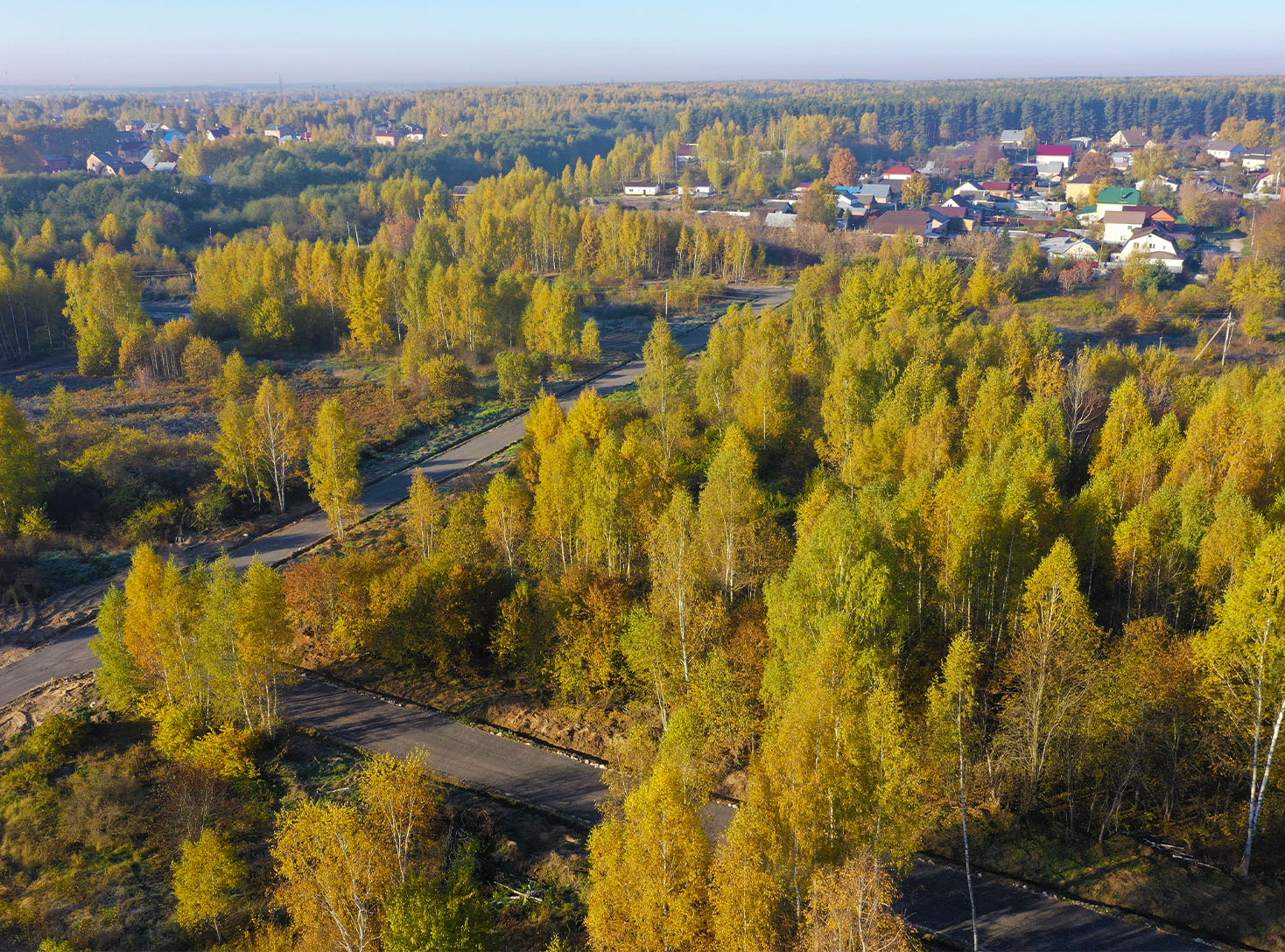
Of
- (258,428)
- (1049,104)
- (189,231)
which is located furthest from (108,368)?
(1049,104)

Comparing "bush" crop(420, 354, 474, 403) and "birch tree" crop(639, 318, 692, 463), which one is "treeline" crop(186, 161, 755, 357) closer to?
"bush" crop(420, 354, 474, 403)

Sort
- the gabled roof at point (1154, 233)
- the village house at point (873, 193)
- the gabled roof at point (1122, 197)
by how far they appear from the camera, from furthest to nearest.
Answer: the village house at point (873, 193)
the gabled roof at point (1122, 197)
the gabled roof at point (1154, 233)

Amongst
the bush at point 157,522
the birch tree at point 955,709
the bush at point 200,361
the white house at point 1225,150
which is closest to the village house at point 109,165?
the bush at point 200,361

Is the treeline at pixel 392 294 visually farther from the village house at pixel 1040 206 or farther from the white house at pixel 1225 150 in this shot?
the white house at pixel 1225 150

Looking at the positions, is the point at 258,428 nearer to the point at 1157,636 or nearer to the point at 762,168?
the point at 1157,636

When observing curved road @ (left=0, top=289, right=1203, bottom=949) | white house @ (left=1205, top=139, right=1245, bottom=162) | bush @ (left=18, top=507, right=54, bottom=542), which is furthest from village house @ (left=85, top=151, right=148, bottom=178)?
white house @ (left=1205, top=139, right=1245, bottom=162)

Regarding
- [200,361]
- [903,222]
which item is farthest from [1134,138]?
[200,361]
